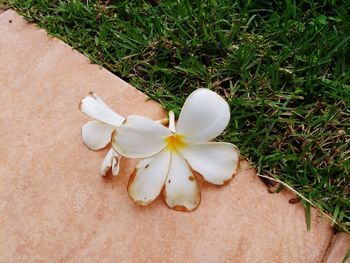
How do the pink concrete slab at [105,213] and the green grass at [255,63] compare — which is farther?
the green grass at [255,63]

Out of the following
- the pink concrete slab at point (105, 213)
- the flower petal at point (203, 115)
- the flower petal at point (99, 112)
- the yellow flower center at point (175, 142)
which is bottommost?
the pink concrete slab at point (105, 213)

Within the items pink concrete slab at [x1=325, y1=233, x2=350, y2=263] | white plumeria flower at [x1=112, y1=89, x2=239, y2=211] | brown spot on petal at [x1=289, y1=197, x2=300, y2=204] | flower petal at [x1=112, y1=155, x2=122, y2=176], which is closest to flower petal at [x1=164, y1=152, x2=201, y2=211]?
white plumeria flower at [x1=112, y1=89, x2=239, y2=211]

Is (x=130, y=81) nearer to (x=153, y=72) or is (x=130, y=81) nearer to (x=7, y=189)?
Answer: (x=153, y=72)

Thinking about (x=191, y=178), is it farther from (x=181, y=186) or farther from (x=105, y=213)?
(x=105, y=213)

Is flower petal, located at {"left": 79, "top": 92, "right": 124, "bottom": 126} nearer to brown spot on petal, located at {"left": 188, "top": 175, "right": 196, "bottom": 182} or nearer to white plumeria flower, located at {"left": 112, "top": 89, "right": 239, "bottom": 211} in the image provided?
white plumeria flower, located at {"left": 112, "top": 89, "right": 239, "bottom": 211}

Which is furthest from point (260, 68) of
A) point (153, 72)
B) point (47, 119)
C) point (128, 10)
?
point (47, 119)

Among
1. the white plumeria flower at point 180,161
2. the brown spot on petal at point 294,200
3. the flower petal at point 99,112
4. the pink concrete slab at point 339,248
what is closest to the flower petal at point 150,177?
the white plumeria flower at point 180,161

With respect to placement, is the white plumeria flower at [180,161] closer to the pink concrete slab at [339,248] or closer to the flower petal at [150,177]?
the flower petal at [150,177]
